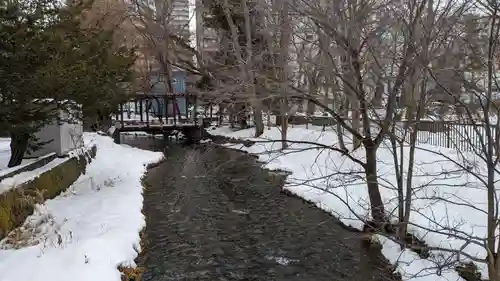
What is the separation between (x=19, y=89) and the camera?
28.3 feet

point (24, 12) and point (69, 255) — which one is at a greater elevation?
point (24, 12)

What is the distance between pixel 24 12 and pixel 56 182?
3497mm

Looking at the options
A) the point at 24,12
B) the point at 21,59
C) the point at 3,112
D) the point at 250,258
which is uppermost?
the point at 24,12

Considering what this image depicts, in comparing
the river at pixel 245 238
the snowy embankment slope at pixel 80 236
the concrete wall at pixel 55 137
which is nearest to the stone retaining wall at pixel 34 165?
the concrete wall at pixel 55 137

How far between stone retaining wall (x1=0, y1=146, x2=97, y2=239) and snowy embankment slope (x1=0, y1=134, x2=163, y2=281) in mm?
148

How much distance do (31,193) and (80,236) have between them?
1.71 metres

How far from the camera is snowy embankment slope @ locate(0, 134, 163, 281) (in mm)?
6043

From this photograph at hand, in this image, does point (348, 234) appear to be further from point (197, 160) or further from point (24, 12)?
point (197, 160)

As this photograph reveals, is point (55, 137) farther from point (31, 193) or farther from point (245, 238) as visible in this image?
point (245, 238)

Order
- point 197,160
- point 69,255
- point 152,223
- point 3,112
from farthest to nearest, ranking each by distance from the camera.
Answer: point 197,160
point 152,223
point 3,112
point 69,255

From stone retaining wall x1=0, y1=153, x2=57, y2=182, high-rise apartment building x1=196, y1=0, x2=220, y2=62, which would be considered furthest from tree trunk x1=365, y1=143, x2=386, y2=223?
high-rise apartment building x1=196, y1=0, x2=220, y2=62

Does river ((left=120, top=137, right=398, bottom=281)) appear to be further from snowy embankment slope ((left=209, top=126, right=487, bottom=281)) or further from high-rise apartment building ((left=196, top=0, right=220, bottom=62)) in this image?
high-rise apartment building ((left=196, top=0, right=220, bottom=62))

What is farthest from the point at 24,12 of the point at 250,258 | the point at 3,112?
the point at 250,258

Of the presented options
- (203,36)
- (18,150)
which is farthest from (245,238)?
(203,36)
